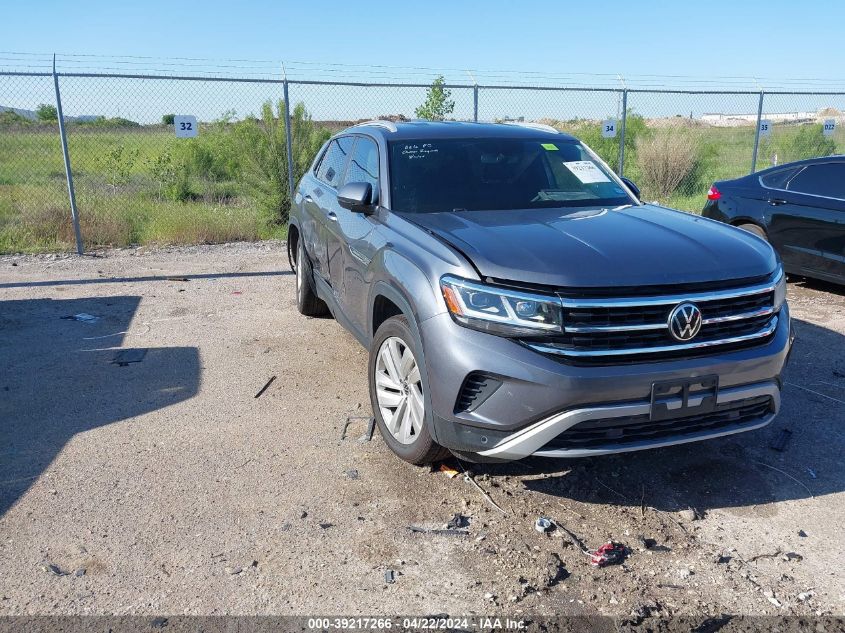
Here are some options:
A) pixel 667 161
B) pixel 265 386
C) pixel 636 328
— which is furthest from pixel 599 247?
pixel 667 161

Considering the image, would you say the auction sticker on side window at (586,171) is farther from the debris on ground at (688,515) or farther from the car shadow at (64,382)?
the car shadow at (64,382)

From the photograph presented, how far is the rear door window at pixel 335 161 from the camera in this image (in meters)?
5.53

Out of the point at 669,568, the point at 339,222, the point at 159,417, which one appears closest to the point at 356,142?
the point at 339,222

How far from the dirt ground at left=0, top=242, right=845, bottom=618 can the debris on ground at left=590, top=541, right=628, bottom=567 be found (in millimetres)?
43

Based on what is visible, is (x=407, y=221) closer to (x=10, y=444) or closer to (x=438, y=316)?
(x=438, y=316)

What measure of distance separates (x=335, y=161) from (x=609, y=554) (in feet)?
12.7

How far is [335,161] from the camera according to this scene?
5816 mm

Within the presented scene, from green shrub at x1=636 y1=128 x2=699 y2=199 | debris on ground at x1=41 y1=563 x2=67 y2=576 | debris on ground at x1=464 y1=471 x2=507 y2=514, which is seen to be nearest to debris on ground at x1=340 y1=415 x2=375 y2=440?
debris on ground at x1=464 y1=471 x2=507 y2=514

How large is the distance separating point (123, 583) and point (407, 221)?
2268mm

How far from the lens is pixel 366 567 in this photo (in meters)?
3.02

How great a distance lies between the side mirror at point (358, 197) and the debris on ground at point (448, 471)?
160 cm

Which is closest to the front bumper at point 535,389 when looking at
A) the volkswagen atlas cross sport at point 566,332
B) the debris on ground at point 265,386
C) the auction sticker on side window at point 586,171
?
the volkswagen atlas cross sport at point 566,332

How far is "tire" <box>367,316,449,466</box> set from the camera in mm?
3516

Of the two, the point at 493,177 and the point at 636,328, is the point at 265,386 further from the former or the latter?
the point at 636,328
